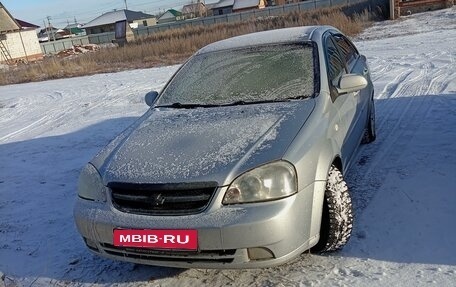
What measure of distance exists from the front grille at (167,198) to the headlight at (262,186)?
0.12 m

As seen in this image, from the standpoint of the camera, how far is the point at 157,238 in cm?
255

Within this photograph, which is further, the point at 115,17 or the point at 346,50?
the point at 115,17

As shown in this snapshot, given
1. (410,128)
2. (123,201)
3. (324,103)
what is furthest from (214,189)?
(410,128)

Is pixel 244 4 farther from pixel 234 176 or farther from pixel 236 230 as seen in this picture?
pixel 236 230

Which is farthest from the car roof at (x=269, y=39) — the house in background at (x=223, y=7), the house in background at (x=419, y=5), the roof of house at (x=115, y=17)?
the house in background at (x=223, y=7)

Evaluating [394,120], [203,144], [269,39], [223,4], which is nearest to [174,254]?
[203,144]

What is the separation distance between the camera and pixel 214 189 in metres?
2.54

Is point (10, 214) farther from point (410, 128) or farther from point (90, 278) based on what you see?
point (410, 128)

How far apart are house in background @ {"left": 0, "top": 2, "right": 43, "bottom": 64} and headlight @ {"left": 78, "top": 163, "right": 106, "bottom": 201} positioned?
39.5 m

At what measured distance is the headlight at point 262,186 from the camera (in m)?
2.53

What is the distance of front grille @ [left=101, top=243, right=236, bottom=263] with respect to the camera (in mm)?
2527

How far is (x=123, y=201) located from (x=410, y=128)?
388 cm

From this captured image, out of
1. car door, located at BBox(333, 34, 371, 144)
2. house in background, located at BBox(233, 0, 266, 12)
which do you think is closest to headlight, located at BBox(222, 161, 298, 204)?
car door, located at BBox(333, 34, 371, 144)

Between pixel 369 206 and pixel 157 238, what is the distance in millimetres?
1894
